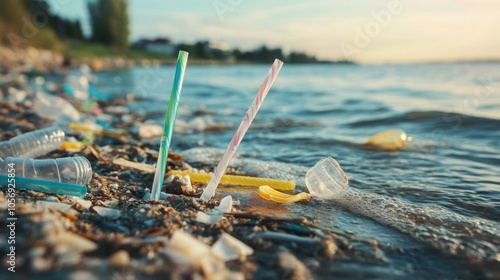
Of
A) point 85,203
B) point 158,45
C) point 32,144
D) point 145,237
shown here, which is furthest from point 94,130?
point 158,45

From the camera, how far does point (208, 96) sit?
14.8 metres

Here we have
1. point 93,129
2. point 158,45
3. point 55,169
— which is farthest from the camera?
point 158,45

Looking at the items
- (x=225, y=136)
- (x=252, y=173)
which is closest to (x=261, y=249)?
(x=252, y=173)

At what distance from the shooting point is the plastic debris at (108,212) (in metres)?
2.29

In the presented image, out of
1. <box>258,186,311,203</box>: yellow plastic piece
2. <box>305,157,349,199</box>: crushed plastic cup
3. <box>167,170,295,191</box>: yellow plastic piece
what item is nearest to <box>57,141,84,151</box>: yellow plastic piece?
<box>167,170,295,191</box>: yellow plastic piece

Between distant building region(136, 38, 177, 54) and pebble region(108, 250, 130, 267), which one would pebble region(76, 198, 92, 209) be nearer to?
pebble region(108, 250, 130, 267)

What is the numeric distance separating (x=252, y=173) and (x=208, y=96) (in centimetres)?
1110

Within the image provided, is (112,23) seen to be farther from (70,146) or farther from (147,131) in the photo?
(70,146)

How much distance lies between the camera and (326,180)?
3.12 m

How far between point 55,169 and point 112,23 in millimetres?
75815

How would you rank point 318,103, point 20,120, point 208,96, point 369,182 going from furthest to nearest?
point 208,96
point 318,103
point 20,120
point 369,182

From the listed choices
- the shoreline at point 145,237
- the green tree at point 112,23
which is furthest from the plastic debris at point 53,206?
the green tree at point 112,23

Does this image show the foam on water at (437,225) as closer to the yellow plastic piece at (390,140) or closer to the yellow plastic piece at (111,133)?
the yellow plastic piece at (390,140)

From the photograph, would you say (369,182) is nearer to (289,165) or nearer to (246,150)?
(289,165)
